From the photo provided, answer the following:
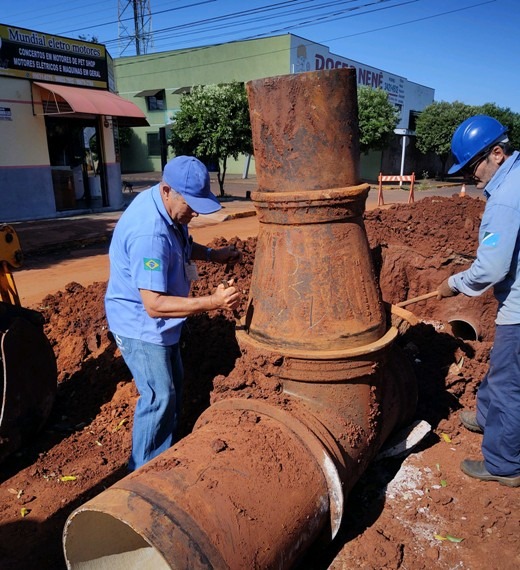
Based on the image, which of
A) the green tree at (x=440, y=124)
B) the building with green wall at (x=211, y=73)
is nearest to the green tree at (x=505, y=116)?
the green tree at (x=440, y=124)

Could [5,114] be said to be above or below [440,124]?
below

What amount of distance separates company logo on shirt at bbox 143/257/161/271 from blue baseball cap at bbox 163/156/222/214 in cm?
36

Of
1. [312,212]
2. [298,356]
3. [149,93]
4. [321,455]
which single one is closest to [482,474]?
[321,455]

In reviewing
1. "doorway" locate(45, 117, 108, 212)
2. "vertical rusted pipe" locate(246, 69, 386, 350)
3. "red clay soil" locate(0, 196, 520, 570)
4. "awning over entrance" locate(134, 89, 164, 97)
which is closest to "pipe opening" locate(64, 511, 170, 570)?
"red clay soil" locate(0, 196, 520, 570)

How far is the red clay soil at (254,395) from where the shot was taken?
273 cm

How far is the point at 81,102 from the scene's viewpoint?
1318 cm

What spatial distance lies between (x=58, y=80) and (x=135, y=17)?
3478cm

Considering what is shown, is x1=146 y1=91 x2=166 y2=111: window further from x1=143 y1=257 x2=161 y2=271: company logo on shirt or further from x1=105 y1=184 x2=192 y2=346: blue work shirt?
x1=143 y1=257 x2=161 y2=271: company logo on shirt

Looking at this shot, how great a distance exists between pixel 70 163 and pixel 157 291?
14168mm

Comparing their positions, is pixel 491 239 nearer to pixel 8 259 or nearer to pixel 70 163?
pixel 8 259

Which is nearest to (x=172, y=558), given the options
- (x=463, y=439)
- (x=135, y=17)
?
(x=463, y=439)

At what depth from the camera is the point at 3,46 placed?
12297mm

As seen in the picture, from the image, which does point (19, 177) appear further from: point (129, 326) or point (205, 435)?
point (205, 435)

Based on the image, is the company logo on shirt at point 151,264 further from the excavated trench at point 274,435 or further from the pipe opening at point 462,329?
the pipe opening at point 462,329
